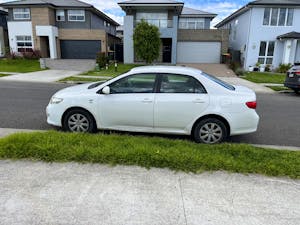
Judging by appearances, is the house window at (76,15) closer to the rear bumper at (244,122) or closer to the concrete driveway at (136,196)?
the rear bumper at (244,122)

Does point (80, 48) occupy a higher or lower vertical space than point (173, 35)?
lower

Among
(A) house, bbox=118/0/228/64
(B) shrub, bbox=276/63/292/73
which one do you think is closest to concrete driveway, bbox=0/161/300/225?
(B) shrub, bbox=276/63/292/73

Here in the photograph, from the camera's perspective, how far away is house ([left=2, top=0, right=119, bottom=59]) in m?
28.7

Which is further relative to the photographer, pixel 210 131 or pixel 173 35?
pixel 173 35

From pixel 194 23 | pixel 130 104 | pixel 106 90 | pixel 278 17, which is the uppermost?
pixel 194 23

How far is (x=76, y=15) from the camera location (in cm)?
3002

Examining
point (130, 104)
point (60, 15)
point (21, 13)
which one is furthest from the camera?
point (60, 15)

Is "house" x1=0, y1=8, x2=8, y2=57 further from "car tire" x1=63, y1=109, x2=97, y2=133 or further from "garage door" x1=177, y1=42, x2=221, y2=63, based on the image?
"car tire" x1=63, y1=109, x2=97, y2=133

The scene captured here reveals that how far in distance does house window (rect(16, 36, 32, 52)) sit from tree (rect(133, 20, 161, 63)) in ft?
53.8

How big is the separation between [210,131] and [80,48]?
28.3 m

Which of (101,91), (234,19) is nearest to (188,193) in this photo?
(101,91)

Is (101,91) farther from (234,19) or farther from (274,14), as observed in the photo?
(234,19)

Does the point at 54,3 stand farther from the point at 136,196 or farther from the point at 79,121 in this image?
the point at 136,196

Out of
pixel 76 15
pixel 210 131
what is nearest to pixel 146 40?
pixel 76 15
